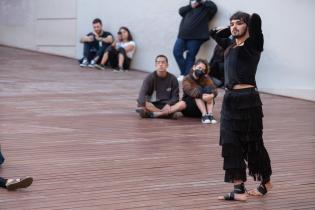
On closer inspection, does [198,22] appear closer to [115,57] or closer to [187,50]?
[187,50]

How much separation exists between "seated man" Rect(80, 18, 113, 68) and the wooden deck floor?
13.2ft

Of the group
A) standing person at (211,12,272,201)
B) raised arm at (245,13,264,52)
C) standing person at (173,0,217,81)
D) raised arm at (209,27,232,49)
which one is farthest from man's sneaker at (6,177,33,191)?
standing person at (173,0,217,81)

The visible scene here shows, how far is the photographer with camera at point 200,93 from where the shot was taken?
1060 centimetres

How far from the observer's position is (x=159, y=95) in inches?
432

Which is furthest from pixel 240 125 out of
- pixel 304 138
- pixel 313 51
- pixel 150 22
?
pixel 150 22

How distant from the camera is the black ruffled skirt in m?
6.05

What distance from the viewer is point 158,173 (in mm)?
7098

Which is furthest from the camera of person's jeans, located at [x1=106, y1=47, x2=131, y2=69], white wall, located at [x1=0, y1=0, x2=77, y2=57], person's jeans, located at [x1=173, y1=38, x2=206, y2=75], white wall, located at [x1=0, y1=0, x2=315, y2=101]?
white wall, located at [x1=0, y1=0, x2=77, y2=57]

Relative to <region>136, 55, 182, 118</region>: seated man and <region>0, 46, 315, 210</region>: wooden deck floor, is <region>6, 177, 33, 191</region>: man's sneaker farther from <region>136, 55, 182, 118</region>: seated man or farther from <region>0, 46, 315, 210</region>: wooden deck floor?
<region>136, 55, 182, 118</region>: seated man

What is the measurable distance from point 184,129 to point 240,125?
3.96m

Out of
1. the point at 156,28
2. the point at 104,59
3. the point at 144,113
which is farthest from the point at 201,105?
the point at 104,59

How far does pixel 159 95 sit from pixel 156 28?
6383 mm

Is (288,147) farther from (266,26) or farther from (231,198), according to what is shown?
(266,26)

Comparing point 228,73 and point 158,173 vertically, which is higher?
point 228,73
